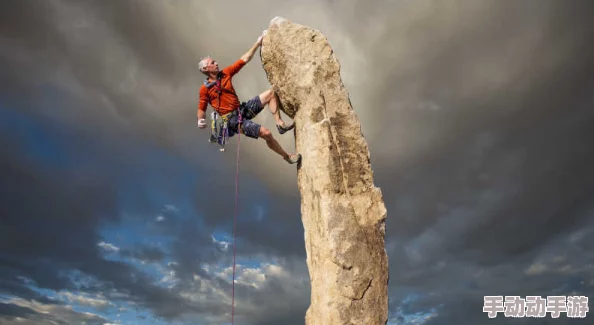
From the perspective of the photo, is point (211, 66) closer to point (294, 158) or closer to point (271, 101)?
point (271, 101)

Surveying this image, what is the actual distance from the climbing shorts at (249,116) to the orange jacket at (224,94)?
23 centimetres

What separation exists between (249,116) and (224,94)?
839mm

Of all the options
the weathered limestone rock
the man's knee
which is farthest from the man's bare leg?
the man's knee

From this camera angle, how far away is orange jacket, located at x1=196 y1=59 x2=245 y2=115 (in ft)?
37.0

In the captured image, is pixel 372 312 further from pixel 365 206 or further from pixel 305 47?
pixel 305 47

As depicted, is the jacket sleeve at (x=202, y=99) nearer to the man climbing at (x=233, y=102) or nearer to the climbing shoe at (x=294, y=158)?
the man climbing at (x=233, y=102)

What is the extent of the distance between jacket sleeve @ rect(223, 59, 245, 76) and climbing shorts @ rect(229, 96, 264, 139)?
2.69 ft

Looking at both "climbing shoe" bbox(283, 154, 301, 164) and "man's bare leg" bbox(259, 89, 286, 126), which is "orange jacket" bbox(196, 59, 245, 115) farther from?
"climbing shoe" bbox(283, 154, 301, 164)

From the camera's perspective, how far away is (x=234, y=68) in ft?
37.0

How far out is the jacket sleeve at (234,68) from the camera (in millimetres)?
11258

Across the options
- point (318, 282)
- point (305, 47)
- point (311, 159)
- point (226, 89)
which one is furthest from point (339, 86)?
point (318, 282)

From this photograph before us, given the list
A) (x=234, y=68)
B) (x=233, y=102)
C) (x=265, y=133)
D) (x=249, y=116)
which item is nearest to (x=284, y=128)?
(x=265, y=133)

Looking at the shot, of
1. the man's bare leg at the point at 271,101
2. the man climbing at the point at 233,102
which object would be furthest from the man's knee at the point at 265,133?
the man's bare leg at the point at 271,101

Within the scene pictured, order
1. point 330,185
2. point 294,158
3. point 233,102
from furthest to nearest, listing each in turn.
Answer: point 233,102 < point 294,158 < point 330,185
